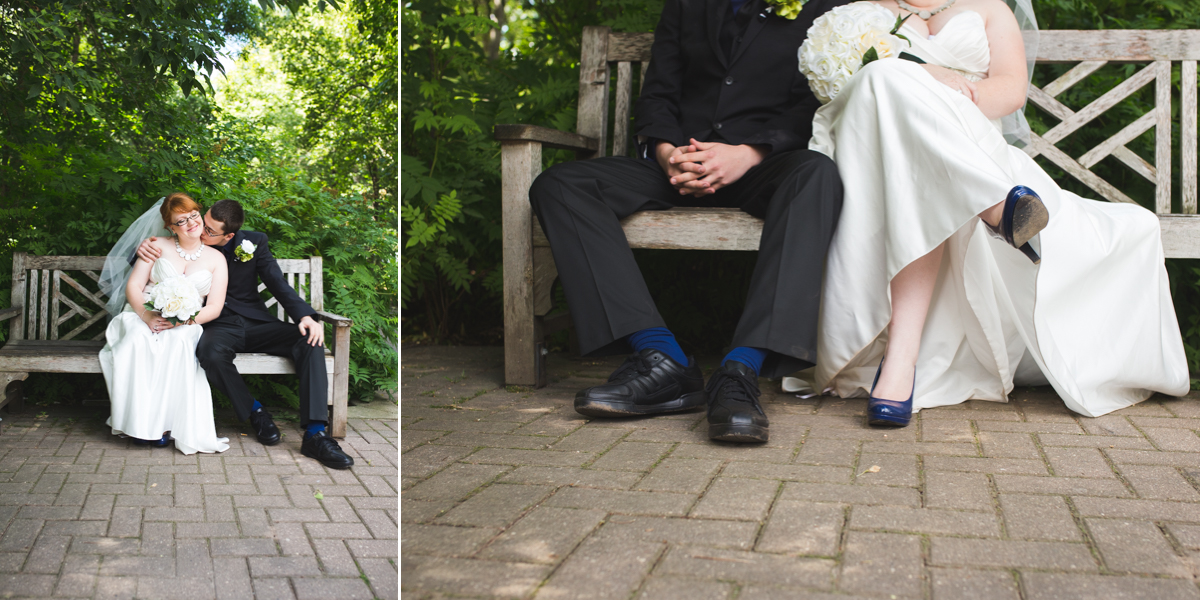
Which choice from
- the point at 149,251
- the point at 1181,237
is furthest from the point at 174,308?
the point at 1181,237

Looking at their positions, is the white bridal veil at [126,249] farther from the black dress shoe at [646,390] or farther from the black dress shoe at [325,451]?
the black dress shoe at [646,390]

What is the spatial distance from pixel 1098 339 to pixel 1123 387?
177 mm

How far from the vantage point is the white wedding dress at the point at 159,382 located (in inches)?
116

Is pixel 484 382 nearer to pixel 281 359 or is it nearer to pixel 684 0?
pixel 281 359

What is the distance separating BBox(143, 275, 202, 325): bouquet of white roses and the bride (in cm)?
3

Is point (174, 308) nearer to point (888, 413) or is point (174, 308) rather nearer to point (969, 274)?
point (888, 413)

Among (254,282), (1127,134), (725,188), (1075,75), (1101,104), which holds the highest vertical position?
(1075,75)

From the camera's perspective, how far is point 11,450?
272 cm

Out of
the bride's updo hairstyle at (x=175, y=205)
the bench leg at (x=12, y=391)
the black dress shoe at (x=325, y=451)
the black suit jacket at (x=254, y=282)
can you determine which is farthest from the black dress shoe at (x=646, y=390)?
the bench leg at (x=12, y=391)

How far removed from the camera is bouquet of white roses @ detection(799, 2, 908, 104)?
2.69 m

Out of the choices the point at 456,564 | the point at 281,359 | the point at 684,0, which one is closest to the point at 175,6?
the point at 281,359

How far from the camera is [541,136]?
9.85 ft

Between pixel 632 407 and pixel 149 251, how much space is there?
204cm

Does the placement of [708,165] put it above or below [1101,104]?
below
